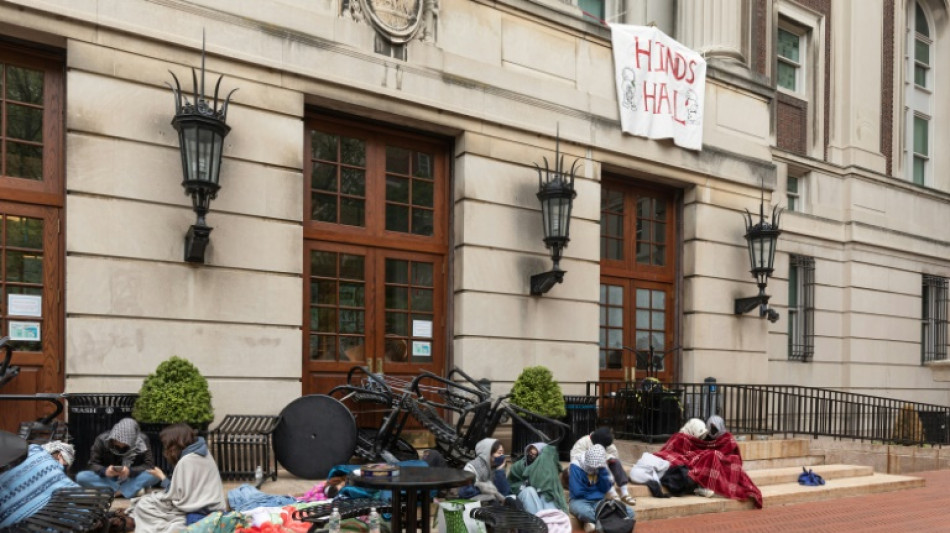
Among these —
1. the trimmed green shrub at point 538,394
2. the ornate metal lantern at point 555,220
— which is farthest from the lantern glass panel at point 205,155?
the ornate metal lantern at point 555,220

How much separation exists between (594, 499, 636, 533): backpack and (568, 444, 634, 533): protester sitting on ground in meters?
0.09

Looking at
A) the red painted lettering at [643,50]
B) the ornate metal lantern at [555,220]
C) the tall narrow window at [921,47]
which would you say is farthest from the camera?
the tall narrow window at [921,47]

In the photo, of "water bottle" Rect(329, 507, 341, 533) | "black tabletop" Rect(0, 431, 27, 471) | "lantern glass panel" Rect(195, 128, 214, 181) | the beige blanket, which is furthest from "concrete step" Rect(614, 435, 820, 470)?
"black tabletop" Rect(0, 431, 27, 471)

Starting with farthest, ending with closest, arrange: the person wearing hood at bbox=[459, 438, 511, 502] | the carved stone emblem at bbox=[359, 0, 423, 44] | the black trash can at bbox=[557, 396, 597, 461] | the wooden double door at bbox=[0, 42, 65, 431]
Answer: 1. the black trash can at bbox=[557, 396, 597, 461]
2. the carved stone emblem at bbox=[359, 0, 423, 44]
3. the wooden double door at bbox=[0, 42, 65, 431]
4. the person wearing hood at bbox=[459, 438, 511, 502]

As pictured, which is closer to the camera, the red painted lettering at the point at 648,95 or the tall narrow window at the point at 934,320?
the red painted lettering at the point at 648,95

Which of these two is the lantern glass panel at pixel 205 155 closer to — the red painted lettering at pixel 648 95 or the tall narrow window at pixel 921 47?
the red painted lettering at pixel 648 95

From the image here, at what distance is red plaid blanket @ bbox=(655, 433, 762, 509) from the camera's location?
34.2ft

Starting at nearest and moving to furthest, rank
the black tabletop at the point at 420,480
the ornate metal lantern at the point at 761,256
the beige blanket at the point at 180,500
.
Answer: the black tabletop at the point at 420,480 → the beige blanket at the point at 180,500 → the ornate metal lantern at the point at 761,256

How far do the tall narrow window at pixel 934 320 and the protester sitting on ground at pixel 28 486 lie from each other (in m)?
22.6

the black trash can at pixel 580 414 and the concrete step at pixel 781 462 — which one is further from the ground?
the black trash can at pixel 580 414

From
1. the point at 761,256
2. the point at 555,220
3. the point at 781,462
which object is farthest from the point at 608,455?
the point at 761,256

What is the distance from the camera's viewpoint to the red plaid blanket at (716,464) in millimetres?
10430

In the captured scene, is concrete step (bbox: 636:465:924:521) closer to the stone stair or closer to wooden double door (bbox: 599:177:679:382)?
the stone stair

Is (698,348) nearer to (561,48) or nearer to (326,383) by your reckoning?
(561,48)
